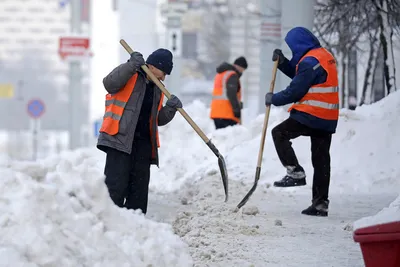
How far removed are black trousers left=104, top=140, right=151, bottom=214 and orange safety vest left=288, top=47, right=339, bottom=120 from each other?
153cm

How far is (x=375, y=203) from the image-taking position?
414 inches

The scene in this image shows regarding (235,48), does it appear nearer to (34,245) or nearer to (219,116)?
(219,116)

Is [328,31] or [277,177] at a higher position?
[328,31]

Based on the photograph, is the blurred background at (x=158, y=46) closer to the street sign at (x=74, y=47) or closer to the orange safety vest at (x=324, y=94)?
the street sign at (x=74, y=47)

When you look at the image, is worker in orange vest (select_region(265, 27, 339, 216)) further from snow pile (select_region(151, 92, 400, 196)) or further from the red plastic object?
the red plastic object

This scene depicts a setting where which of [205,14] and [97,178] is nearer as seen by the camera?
[97,178]

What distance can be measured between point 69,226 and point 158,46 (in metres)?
30.7

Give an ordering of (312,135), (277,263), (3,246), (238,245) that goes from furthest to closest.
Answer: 1. (312,135)
2. (238,245)
3. (277,263)
4. (3,246)

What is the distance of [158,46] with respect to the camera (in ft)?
118

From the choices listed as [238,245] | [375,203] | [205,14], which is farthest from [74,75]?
[205,14]

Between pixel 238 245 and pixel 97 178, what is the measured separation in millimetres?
1633

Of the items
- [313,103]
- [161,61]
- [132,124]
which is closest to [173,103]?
[161,61]

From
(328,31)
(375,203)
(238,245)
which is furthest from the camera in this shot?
(328,31)

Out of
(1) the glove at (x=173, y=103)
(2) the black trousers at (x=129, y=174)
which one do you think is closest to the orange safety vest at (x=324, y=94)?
(1) the glove at (x=173, y=103)
